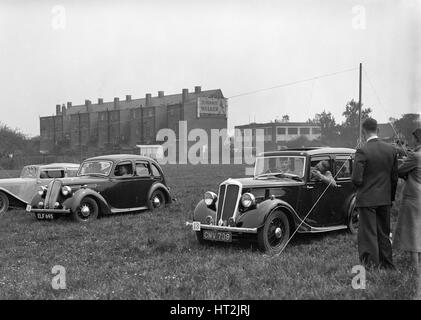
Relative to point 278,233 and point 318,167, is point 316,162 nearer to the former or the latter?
point 318,167

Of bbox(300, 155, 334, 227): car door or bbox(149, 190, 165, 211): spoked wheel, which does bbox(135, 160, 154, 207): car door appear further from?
bbox(300, 155, 334, 227): car door

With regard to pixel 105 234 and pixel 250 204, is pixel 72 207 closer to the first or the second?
pixel 105 234

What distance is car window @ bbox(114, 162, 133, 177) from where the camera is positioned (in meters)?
12.5

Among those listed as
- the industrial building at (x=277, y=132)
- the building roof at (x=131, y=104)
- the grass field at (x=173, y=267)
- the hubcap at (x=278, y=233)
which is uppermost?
the building roof at (x=131, y=104)

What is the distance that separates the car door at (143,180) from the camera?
1273 cm

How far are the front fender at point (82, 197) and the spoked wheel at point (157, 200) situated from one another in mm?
1419

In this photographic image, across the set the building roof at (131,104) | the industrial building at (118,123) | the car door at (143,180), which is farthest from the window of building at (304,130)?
the car door at (143,180)

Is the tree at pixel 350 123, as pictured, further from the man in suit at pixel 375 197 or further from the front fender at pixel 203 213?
the man in suit at pixel 375 197

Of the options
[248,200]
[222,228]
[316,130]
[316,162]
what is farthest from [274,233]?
[316,130]

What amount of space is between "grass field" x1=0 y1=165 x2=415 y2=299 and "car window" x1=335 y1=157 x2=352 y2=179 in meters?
1.11

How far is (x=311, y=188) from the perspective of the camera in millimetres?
8266

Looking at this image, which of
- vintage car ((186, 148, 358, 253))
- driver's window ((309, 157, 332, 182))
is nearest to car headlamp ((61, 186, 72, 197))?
→ vintage car ((186, 148, 358, 253))

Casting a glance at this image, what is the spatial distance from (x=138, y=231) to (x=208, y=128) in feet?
144
